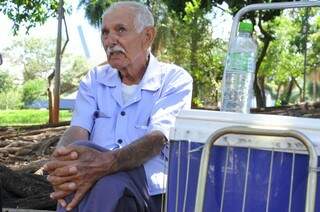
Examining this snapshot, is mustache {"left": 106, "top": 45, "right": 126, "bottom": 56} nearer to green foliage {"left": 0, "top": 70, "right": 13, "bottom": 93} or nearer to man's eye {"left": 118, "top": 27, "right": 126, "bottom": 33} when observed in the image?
man's eye {"left": 118, "top": 27, "right": 126, "bottom": 33}

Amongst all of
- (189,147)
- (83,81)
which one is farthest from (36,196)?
(189,147)

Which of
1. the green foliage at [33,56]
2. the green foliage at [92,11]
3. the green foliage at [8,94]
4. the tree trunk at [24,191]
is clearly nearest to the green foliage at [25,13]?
the tree trunk at [24,191]

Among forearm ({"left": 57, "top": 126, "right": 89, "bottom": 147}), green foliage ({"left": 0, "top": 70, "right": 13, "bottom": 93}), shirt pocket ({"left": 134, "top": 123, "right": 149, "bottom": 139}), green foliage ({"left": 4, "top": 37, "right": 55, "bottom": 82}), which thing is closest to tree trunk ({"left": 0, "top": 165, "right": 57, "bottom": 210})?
forearm ({"left": 57, "top": 126, "right": 89, "bottom": 147})

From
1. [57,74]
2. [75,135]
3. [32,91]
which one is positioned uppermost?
[57,74]

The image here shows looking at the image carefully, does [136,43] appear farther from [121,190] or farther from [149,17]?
[121,190]

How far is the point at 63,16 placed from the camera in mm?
16500

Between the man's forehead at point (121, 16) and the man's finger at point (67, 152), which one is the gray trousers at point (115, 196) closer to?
the man's finger at point (67, 152)

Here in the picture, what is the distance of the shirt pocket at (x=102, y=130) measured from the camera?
2.91 meters

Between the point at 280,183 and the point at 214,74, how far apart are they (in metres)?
26.3

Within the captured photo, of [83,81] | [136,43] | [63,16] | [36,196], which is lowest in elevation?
[36,196]

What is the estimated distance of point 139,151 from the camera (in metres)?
2.63

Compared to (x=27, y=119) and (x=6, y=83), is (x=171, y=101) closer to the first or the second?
(x=27, y=119)

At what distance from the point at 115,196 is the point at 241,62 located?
0.69 metres

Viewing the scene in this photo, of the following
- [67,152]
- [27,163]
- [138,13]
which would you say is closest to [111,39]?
[138,13]
